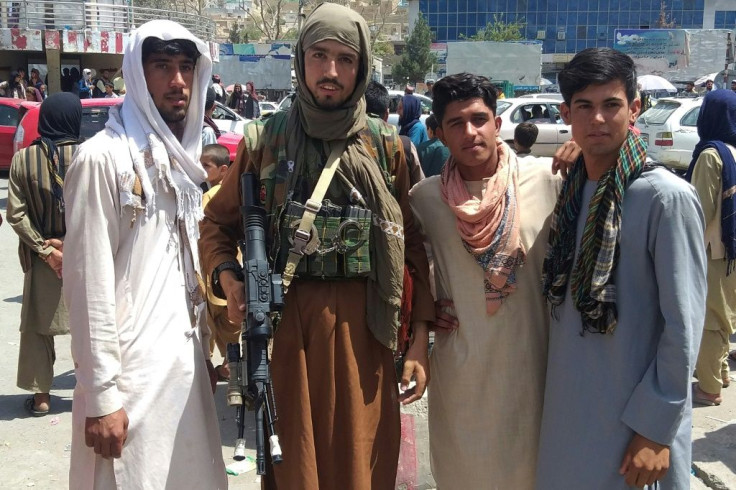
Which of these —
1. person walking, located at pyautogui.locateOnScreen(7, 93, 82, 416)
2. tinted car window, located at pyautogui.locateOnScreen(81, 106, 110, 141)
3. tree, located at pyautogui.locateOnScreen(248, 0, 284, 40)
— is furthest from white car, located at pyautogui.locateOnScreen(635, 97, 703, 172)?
tree, located at pyautogui.locateOnScreen(248, 0, 284, 40)

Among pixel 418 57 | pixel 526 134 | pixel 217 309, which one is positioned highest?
pixel 418 57

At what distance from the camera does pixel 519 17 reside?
256 feet

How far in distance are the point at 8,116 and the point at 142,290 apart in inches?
512

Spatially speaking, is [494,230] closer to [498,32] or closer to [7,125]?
[7,125]

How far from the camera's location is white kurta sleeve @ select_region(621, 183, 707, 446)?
198 centimetres

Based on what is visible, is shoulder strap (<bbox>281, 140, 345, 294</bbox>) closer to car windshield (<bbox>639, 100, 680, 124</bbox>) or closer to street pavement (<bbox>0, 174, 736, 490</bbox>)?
street pavement (<bbox>0, 174, 736, 490</bbox>)

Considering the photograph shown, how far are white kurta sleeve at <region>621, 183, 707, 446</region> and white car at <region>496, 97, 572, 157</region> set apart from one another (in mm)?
14869

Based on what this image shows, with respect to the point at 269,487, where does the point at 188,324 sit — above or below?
above

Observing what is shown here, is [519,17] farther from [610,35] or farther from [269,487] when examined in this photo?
[269,487]

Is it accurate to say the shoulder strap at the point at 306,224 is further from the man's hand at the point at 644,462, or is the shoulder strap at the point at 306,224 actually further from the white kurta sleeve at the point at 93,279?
the man's hand at the point at 644,462

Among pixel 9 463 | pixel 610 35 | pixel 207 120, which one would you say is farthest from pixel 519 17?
pixel 9 463

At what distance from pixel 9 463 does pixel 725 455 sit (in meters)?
3.82

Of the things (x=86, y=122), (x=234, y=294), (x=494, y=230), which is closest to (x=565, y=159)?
(x=494, y=230)

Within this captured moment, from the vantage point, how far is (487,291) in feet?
8.07
